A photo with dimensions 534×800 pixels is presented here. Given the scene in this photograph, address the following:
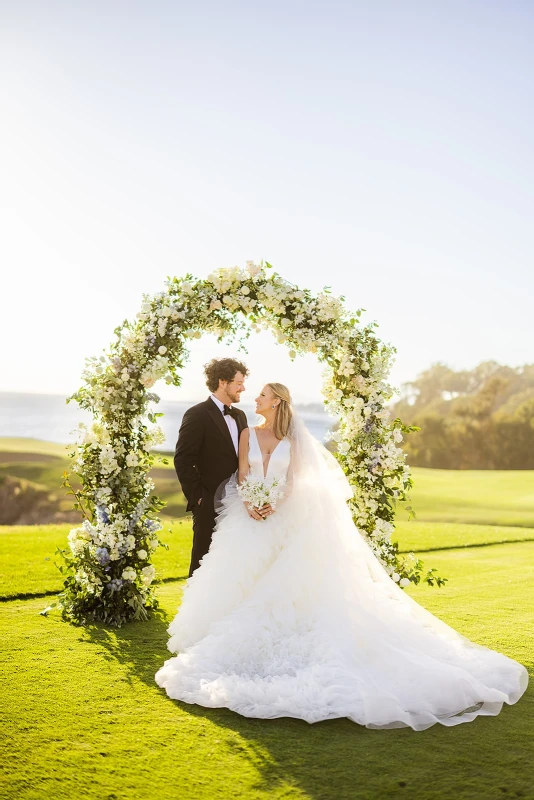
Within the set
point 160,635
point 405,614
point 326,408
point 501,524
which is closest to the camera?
point 405,614

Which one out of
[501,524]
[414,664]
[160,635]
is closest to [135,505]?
[160,635]

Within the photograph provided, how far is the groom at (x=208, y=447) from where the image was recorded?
6551 mm

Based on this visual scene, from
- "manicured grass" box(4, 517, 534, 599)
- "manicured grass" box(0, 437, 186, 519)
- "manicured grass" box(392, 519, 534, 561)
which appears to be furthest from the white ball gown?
"manicured grass" box(0, 437, 186, 519)

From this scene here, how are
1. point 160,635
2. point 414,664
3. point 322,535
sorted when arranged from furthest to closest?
point 160,635, point 322,535, point 414,664

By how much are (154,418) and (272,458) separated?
1754 mm

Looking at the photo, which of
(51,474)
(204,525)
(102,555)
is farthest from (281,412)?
(51,474)

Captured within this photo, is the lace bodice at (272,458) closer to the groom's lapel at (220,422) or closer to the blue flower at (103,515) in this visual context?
the groom's lapel at (220,422)

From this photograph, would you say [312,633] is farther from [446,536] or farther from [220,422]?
[446,536]

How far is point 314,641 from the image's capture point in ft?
16.5

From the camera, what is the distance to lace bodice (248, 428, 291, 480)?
5906 mm

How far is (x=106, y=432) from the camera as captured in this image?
23.0ft

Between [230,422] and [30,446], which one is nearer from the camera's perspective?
[230,422]

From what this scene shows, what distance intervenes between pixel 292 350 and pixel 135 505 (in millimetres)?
2300

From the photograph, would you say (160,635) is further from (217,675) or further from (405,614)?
(405,614)
